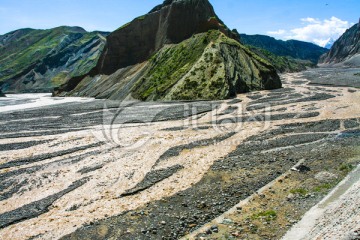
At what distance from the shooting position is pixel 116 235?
62.7ft

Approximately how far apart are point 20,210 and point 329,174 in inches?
954

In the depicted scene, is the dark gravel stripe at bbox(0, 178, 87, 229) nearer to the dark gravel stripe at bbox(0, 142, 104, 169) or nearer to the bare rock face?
the dark gravel stripe at bbox(0, 142, 104, 169)

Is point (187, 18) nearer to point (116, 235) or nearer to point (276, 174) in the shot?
point (276, 174)

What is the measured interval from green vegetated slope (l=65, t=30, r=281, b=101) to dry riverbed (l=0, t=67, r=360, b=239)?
3084 cm

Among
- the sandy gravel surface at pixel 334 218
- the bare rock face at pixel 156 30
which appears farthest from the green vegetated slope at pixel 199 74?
the sandy gravel surface at pixel 334 218

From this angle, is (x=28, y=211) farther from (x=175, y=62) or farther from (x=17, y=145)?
(x=175, y=62)

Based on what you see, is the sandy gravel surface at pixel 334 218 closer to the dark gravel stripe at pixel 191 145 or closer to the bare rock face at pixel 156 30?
the dark gravel stripe at pixel 191 145

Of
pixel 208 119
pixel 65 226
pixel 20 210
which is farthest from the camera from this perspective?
pixel 208 119

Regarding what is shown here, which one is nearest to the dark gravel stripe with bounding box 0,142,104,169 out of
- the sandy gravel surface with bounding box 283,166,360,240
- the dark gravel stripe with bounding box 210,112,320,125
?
the dark gravel stripe with bounding box 210,112,320,125

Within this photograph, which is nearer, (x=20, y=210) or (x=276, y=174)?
(x=20, y=210)

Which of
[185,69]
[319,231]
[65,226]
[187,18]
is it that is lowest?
[65,226]

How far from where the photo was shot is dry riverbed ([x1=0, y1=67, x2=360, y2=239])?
2022cm

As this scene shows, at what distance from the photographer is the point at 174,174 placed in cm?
2933

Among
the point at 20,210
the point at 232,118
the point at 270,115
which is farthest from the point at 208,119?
the point at 20,210
